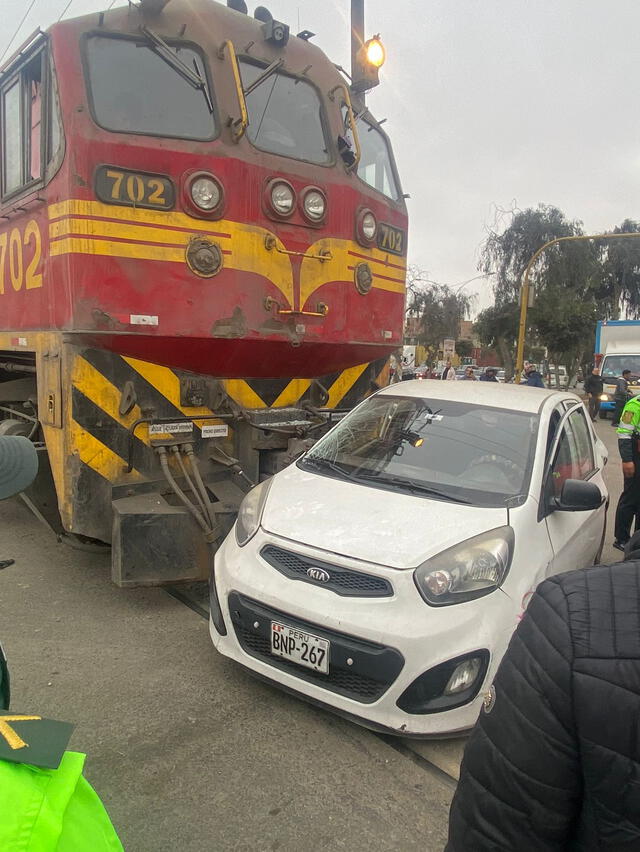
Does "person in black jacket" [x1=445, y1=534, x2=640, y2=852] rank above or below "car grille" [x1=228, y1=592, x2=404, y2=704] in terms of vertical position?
above

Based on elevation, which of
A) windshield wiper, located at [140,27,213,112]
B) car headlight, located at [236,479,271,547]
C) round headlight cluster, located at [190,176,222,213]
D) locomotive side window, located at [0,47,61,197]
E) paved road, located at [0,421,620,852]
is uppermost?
windshield wiper, located at [140,27,213,112]

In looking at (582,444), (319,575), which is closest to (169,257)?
(319,575)

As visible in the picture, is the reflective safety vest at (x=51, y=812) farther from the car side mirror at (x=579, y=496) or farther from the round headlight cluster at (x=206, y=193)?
the round headlight cluster at (x=206, y=193)

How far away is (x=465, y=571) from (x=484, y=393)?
1.81 meters

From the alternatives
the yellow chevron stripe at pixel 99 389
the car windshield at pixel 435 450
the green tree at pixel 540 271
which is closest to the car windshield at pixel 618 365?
the green tree at pixel 540 271

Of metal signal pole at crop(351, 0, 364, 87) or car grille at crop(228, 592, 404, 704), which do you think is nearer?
car grille at crop(228, 592, 404, 704)

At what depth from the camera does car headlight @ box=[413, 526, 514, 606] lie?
293 cm

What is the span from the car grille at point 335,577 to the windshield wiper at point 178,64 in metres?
3.24

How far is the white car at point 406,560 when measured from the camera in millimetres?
2854

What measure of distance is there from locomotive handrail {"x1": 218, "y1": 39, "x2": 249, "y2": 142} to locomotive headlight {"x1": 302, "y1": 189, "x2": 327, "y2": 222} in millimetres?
680

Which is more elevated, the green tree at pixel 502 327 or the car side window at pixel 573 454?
the green tree at pixel 502 327

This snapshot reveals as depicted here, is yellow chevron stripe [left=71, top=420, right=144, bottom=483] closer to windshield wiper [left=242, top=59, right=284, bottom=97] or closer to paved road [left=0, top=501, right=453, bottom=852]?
paved road [left=0, top=501, right=453, bottom=852]

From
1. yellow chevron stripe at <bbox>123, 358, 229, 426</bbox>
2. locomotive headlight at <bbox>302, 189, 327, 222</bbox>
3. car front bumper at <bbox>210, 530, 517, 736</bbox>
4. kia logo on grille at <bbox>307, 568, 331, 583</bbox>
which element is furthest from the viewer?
locomotive headlight at <bbox>302, 189, 327, 222</bbox>

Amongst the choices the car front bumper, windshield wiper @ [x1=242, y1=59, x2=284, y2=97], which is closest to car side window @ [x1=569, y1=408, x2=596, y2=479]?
the car front bumper
